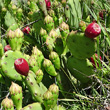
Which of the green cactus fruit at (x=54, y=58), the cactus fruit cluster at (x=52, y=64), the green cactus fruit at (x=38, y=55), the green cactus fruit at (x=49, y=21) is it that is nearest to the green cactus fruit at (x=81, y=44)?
the cactus fruit cluster at (x=52, y=64)

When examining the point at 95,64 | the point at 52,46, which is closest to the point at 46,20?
the point at 52,46

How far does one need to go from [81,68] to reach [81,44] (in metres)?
0.23

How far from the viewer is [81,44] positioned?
1.20m

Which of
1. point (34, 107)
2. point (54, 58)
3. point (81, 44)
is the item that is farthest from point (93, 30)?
point (34, 107)

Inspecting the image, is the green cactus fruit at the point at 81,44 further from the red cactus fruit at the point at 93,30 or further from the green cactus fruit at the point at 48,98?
the green cactus fruit at the point at 48,98

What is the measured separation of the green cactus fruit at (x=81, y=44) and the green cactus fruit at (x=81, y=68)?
0.32 ft

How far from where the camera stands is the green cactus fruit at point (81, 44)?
1.17 meters

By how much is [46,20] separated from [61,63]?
34 centimetres

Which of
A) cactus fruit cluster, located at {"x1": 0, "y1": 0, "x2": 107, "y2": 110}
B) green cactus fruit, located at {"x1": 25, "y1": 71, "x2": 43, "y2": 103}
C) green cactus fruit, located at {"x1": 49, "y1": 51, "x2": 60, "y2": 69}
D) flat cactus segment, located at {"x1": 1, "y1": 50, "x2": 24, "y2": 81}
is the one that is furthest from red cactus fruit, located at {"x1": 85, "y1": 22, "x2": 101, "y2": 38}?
flat cactus segment, located at {"x1": 1, "y1": 50, "x2": 24, "y2": 81}

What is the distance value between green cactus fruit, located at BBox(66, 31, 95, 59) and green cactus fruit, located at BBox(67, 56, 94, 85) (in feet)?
0.32

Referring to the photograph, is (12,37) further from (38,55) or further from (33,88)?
(33,88)

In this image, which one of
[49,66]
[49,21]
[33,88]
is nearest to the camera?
[33,88]

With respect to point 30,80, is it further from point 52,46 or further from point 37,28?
point 37,28

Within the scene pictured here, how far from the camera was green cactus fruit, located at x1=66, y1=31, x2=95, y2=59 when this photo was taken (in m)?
1.17
